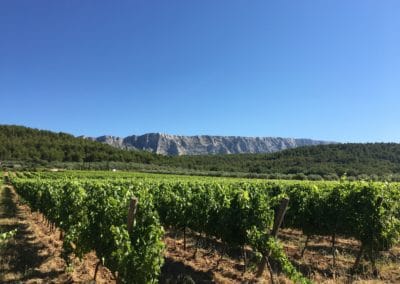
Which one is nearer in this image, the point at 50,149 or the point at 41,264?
the point at 41,264

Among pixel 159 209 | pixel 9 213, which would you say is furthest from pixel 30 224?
pixel 159 209

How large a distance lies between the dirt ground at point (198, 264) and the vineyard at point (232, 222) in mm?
224

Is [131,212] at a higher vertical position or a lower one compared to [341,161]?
lower

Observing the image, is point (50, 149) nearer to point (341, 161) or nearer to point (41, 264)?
point (341, 161)

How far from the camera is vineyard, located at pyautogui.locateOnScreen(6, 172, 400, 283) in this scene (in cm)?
733

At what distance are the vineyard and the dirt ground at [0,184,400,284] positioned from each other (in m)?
0.22

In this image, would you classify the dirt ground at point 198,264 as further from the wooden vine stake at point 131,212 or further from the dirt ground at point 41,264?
the wooden vine stake at point 131,212

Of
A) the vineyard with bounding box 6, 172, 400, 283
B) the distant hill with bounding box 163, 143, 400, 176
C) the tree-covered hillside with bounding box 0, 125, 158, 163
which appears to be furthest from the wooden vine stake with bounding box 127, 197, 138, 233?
the tree-covered hillside with bounding box 0, 125, 158, 163

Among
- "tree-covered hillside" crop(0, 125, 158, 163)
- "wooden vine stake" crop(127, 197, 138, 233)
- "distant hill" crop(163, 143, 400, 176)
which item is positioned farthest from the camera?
"tree-covered hillside" crop(0, 125, 158, 163)

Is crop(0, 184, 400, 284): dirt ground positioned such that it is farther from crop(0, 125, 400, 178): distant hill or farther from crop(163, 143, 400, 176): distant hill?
crop(0, 125, 400, 178): distant hill

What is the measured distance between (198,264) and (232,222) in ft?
5.42

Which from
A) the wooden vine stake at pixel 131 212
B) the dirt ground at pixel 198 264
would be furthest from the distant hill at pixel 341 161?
the wooden vine stake at pixel 131 212

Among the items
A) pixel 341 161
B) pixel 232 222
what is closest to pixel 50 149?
pixel 341 161

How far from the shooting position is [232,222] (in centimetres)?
1050
